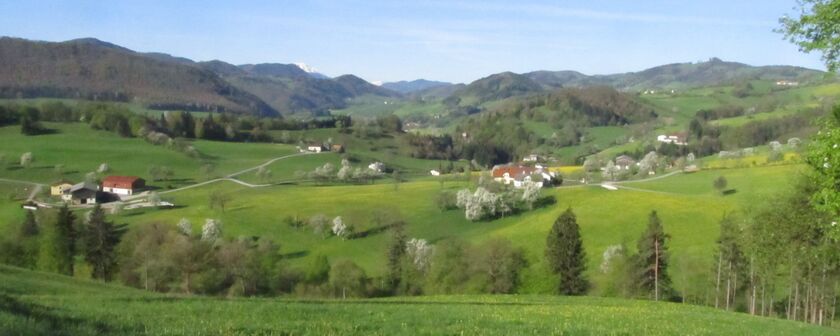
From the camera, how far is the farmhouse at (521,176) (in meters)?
113

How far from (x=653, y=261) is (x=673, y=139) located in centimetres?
14575

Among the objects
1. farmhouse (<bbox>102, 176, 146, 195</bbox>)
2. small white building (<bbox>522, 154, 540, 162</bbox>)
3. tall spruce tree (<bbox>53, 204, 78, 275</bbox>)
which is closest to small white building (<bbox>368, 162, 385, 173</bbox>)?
farmhouse (<bbox>102, 176, 146, 195</bbox>)

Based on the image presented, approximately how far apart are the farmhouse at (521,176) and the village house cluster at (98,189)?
5884cm

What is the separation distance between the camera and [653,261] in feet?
174

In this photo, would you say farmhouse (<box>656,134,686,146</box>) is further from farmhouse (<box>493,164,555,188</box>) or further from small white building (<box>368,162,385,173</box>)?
small white building (<box>368,162,385,173</box>)

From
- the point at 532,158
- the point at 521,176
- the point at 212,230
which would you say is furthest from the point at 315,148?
the point at 212,230

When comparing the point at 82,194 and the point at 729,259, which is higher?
the point at 729,259

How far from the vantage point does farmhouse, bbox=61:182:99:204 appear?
101 m

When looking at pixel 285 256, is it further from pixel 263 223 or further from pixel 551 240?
pixel 551 240

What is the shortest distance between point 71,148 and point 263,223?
64072 millimetres

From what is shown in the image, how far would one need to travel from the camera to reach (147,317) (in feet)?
49.4

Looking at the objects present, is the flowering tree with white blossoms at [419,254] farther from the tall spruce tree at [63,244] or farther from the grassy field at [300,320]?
the grassy field at [300,320]

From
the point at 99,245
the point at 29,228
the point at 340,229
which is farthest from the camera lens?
the point at 340,229

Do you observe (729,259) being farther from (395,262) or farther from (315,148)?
(315,148)
